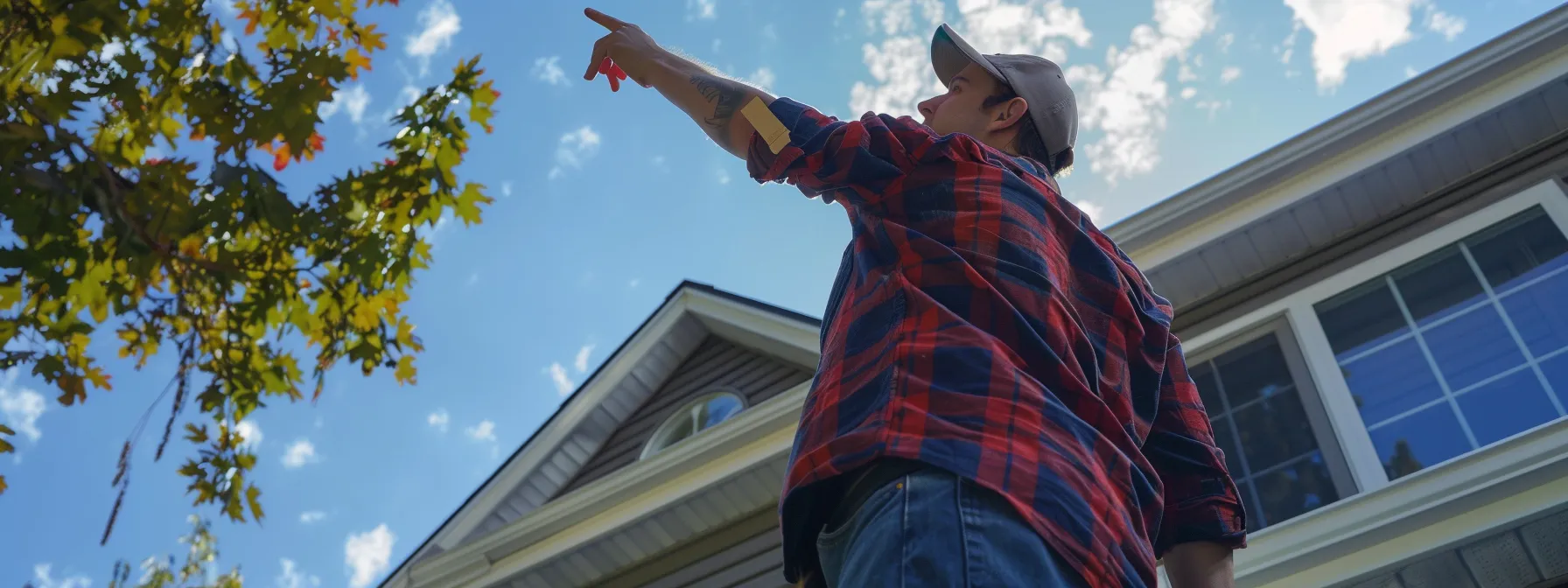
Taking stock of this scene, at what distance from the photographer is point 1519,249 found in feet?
20.6

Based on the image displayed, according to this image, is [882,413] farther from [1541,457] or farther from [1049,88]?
[1541,457]

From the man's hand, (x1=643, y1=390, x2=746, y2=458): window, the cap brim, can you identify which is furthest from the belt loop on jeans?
(x1=643, y1=390, x2=746, y2=458): window

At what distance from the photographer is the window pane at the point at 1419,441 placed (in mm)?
5652

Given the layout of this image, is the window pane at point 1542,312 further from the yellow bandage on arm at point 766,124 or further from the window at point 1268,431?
the yellow bandage on arm at point 766,124

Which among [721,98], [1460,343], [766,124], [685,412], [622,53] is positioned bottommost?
[766,124]

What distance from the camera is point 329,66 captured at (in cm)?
495

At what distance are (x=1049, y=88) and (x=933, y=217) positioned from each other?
0.68 metres

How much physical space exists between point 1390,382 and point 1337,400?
0.31 metres

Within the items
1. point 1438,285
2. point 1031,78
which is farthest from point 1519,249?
point 1031,78

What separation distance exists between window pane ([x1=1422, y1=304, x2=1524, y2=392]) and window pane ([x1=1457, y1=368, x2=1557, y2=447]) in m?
0.08

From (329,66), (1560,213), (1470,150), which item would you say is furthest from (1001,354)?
(1470,150)

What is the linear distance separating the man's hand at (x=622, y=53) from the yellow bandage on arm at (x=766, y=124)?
0.92 feet

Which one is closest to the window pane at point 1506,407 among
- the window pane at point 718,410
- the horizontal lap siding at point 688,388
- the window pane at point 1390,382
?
the window pane at point 1390,382

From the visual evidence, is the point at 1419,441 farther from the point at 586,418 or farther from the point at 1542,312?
the point at 586,418
